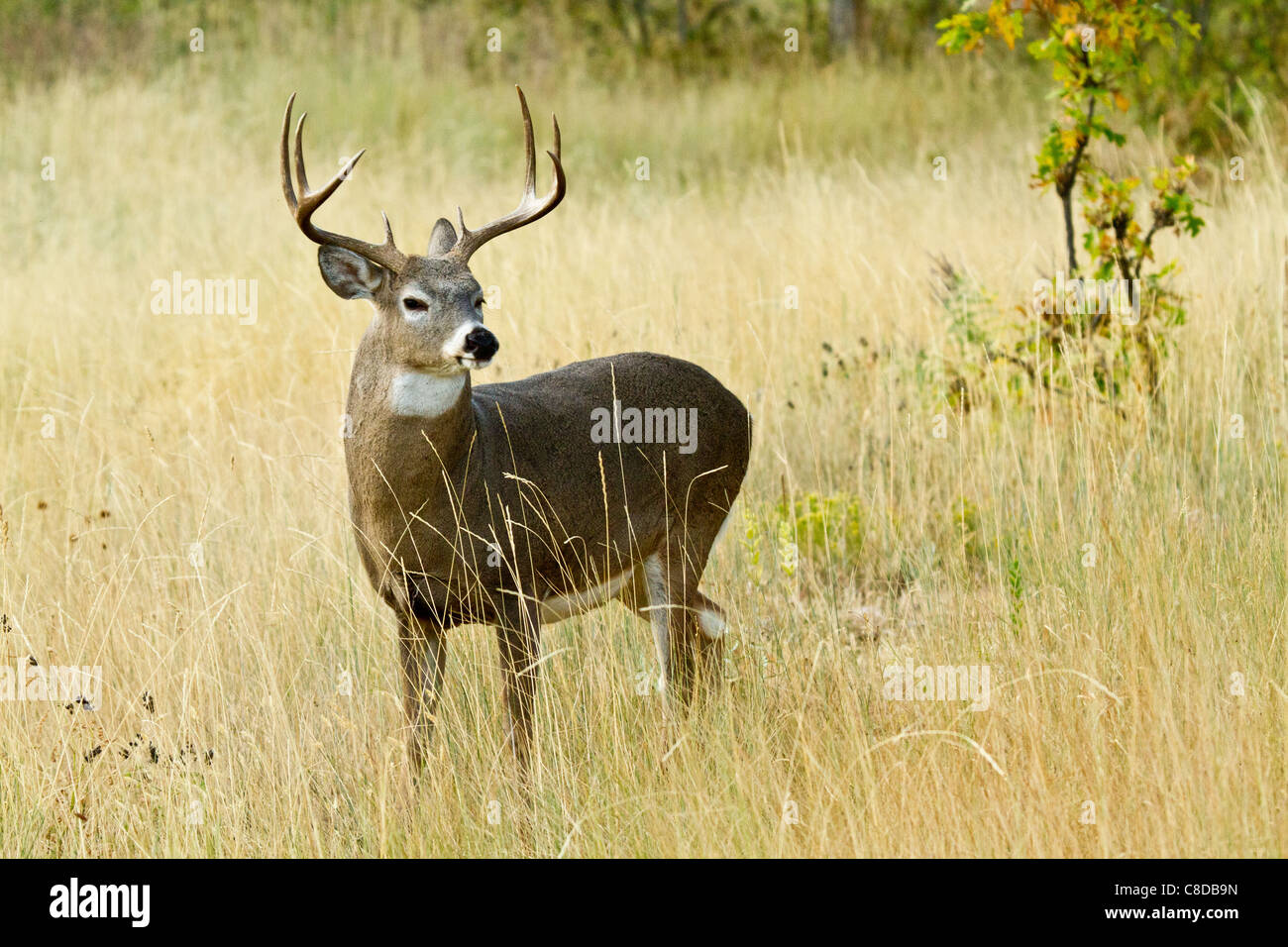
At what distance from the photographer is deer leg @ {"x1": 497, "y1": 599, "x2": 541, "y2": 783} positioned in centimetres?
425

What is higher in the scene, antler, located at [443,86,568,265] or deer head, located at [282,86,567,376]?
antler, located at [443,86,568,265]

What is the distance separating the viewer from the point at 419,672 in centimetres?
438

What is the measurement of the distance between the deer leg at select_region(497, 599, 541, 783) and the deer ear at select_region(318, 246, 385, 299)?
3.18 ft

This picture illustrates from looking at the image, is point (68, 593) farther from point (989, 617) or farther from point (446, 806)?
point (989, 617)

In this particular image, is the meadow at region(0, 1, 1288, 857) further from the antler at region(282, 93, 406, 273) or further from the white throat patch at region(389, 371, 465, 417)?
the antler at region(282, 93, 406, 273)

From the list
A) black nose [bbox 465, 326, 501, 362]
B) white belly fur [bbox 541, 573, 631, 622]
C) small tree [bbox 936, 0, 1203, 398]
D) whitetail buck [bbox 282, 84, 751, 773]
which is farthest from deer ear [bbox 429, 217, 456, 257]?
small tree [bbox 936, 0, 1203, 398]

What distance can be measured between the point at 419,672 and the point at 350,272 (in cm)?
113

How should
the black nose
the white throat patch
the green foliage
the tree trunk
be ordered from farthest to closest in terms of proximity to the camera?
the tree trunk → the green foliage → the white throat patch → the black nose

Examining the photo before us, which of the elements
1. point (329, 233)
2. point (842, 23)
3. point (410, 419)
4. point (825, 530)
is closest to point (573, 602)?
point (410, 419)

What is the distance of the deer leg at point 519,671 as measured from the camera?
4.25 meters

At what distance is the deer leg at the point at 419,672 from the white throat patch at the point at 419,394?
0.56 metres

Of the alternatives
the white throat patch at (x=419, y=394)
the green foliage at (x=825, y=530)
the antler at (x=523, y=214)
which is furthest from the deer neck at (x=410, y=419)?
the green foliage at (x=825, y=530)

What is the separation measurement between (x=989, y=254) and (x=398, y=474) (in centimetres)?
526
